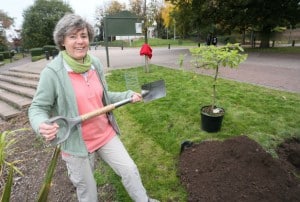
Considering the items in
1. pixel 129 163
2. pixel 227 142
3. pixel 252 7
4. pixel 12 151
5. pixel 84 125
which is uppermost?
pixel 252 7

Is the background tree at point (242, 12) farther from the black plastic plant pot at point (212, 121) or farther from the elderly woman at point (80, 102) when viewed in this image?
the elderly woman at point (80, 102)

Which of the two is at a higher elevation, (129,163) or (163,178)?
(129,163)

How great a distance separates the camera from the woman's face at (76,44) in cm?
203

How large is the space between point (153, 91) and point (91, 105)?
1.91 feet

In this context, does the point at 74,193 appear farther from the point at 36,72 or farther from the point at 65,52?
the point at 36,72

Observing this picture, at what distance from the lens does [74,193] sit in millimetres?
3096

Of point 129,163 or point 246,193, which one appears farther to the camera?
point 246,193

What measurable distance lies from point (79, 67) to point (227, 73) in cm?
774

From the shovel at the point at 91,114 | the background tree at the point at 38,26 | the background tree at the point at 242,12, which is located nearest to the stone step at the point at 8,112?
the shovel at the point at 91,114

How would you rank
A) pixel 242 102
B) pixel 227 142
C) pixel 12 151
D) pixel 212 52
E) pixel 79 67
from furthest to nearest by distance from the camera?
1. pixel 242 102
2. pixel 12 151
3. pixel 212 52
4. pixel 227 142
5. pixel 79 67

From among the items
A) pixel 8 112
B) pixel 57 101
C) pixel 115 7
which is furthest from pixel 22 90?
pixel 115 7

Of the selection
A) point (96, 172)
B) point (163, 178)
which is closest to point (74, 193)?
point (96, 172)

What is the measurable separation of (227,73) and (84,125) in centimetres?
770

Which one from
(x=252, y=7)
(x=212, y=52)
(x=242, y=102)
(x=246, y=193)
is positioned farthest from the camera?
(x=252, y=7)
